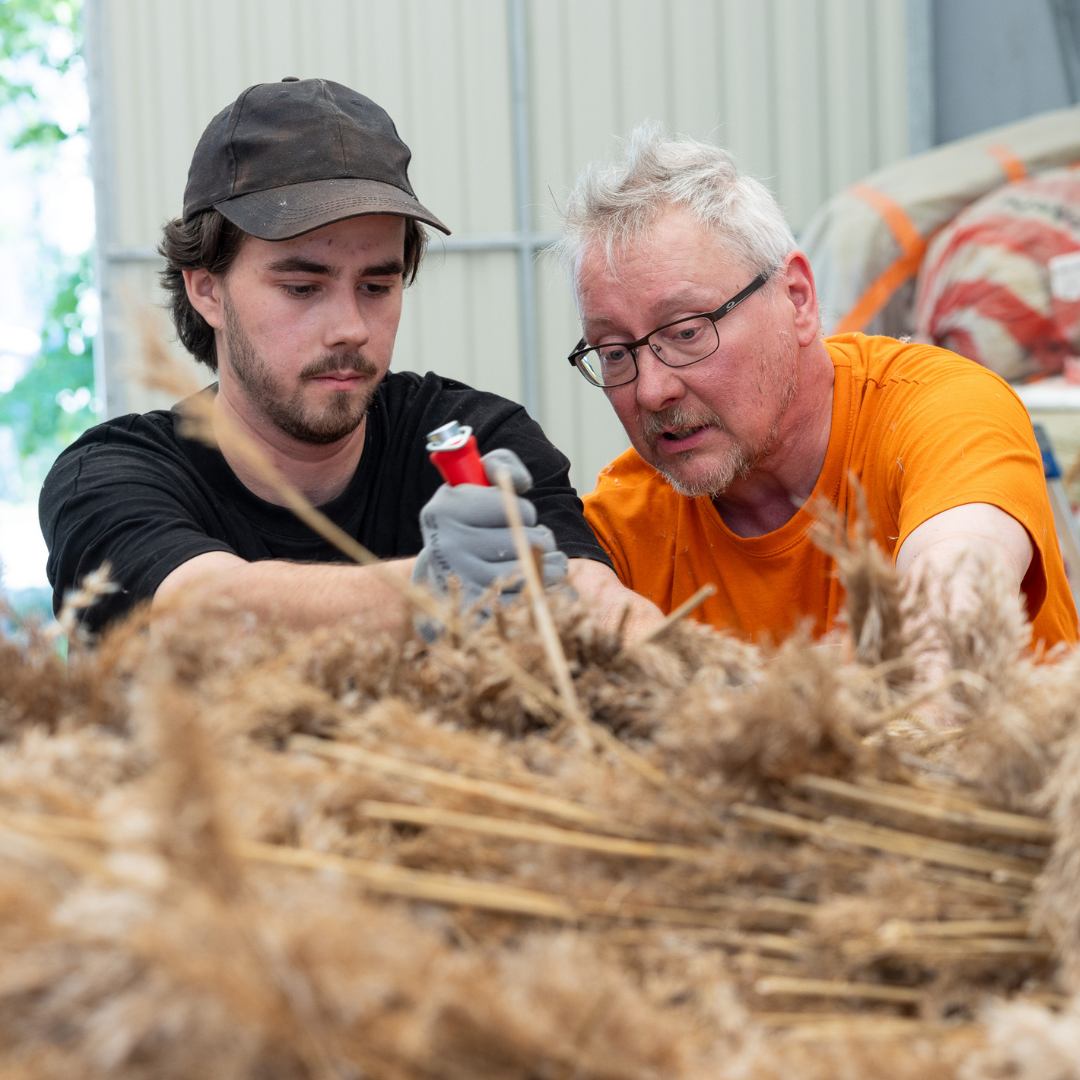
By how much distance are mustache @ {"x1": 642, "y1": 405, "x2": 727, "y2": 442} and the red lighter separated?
66 cm

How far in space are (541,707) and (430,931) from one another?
0.21m

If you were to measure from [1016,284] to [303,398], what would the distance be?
224cm

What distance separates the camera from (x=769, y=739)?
20.4 inches

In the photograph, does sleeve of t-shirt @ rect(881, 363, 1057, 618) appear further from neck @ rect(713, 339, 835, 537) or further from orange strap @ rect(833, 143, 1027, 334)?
orange strap @ rect(833, 143, 1027, 334)

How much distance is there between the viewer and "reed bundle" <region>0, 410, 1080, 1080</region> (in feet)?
1.26

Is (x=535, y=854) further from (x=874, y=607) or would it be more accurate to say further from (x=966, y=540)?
(x=966, y=540)

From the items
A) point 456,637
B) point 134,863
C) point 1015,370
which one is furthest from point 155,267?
point 134,863

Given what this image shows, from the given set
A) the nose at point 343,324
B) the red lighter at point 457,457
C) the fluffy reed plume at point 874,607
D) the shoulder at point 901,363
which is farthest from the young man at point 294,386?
the fluffy reed plume at point 874,607

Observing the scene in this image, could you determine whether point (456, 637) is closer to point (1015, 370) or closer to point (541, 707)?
point (541, 707)

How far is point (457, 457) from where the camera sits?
0.99 metres

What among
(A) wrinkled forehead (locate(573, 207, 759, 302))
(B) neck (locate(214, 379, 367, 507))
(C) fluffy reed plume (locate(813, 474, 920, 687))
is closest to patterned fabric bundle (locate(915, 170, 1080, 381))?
(A) wrinkled forehead (locate(573, 207, 759, 302))

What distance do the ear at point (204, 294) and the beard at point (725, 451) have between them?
684mm

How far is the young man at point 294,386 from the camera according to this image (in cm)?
150

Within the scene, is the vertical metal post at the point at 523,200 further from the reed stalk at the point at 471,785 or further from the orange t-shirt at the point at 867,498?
the reed stalk at the point at 471,785
